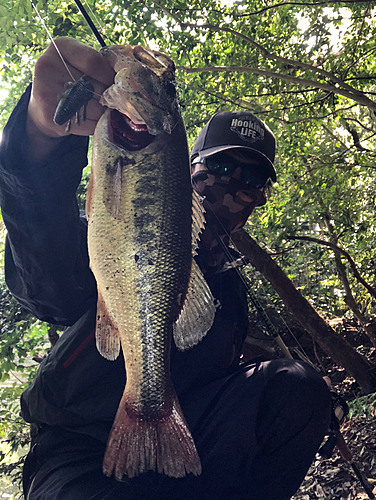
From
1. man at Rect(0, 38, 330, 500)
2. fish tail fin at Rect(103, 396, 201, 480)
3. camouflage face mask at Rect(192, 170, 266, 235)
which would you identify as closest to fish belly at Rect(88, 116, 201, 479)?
fish tail fin at Rect(103, 396, 201, 480)

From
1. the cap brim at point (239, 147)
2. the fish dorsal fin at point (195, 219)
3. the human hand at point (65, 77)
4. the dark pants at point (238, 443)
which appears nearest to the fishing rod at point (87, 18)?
the human hand at point (65, 77)

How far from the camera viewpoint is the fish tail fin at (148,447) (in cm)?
130

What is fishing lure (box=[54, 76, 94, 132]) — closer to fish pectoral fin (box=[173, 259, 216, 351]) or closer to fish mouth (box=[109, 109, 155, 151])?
fish mouth (box=[109, 109, 155, 151])

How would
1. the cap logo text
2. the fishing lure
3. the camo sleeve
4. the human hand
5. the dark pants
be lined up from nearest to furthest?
1. the fishing lure
2. the human hand
3. the camo sleeve
4. the dark pants
5. the cap logo text

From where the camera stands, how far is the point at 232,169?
7.88ft

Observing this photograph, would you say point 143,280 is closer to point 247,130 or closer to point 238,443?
point 238,443

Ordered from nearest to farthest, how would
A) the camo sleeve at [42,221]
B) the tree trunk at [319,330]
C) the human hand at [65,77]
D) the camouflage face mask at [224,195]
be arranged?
the human hand at [65,77]
the camo sleeve at [42,221]
the camouflage face mask at [224,195]
the tree trunk at [319,330]

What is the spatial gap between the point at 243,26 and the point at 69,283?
13.6ft

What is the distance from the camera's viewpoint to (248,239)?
4.57 metres

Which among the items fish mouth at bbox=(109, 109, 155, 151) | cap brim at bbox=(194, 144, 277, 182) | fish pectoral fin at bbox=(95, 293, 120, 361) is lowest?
fish pectoral fin at bbox=(95, 293, 120, 361)

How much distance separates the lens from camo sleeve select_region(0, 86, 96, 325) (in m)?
1.44

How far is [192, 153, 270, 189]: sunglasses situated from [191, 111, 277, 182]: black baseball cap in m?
0.04

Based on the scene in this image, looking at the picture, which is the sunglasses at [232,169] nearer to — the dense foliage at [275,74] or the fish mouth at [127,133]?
the fish mouth at [127,133]

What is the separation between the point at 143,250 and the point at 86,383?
0.90m
